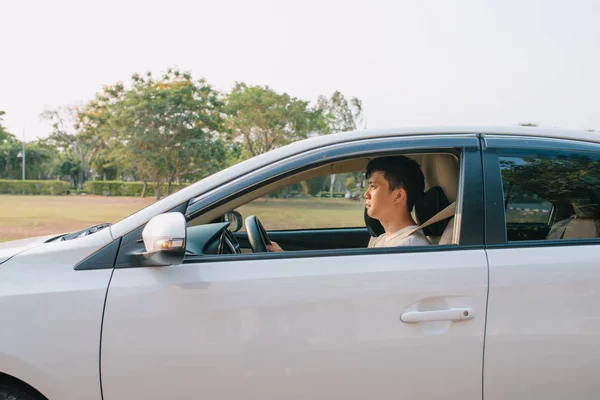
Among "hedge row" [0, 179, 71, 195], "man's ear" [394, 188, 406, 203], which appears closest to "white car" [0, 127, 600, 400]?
"man's ear" [394, 188, 406, 203]

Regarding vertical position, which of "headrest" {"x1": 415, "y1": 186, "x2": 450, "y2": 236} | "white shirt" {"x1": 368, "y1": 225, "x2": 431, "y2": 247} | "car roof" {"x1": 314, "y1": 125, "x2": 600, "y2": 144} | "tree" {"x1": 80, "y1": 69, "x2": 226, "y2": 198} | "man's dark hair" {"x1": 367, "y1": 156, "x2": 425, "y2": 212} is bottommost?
"white shirt" {"x1": 368, "y1": 225, "x2": 431, "y2": 247}

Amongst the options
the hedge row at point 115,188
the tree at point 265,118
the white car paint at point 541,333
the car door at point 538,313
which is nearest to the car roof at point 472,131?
the car door at point 538,313

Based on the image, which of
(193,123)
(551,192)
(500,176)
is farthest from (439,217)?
(193,123)

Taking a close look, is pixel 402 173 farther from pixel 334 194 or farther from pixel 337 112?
pixel 337 112

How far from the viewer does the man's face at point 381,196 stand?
2.31 meters

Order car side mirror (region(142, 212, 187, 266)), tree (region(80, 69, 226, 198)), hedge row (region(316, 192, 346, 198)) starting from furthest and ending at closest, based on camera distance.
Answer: tree (region(80, 69, 226, 198)) → hedge row (region(316, 192, 346, 198)) → car side mirror (region(142, 212, 187, 266))

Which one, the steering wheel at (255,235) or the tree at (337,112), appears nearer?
the steering wheel at (255,235)

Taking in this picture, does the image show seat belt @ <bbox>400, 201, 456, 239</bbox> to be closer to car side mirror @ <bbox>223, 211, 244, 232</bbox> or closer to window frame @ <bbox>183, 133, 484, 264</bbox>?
window frame @ <bbox>183, 133, 484, 264</bbox>

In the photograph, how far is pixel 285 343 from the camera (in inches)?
66.0

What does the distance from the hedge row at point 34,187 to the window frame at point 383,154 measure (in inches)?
1830

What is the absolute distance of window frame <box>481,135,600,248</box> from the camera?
5.99 feet

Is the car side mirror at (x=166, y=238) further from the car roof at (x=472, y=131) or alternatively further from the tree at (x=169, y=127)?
the tree at (x=169, y=127)

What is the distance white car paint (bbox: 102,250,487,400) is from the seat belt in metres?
0.48

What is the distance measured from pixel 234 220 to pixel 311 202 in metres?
0.47
